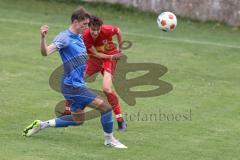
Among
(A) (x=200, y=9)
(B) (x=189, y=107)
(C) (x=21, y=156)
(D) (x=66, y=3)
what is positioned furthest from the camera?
(D) (x=66, y=3)

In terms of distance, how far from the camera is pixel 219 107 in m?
13.1

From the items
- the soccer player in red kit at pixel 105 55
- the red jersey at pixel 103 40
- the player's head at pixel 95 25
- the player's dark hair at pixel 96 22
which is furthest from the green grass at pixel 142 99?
the player's dark hair at pixel 96 22

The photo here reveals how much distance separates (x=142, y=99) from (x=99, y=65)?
1.94m

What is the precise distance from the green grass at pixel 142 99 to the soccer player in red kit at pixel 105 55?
1.89 feet

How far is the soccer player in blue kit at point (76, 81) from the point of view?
968 centimetres

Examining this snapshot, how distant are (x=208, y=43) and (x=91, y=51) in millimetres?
8184

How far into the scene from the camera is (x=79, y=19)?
9656 millimetres

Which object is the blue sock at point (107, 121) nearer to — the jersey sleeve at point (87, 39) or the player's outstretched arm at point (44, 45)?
the player's outstretched arm at point (44, 45)

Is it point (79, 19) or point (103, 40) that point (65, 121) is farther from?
point (103, 40)

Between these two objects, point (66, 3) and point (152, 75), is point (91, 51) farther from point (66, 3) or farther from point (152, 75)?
point (66, 3)

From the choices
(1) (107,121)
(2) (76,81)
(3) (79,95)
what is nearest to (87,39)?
(2) (76,81)

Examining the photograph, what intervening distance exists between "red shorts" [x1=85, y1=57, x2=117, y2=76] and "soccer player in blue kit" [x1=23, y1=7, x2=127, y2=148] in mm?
1488

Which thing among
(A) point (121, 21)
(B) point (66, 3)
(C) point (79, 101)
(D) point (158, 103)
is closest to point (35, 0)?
(B) point (66, 3)

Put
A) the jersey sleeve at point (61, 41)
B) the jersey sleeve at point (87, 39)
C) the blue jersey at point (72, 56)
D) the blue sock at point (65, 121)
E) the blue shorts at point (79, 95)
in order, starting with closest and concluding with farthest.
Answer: the jersey sleeve at point (61, 41) → the blue jersey at point (72, 56) → the blue shorts at point (79, 95) → the blue sock at point (65, 121) → the jersey sleeve at point (87, 39)
